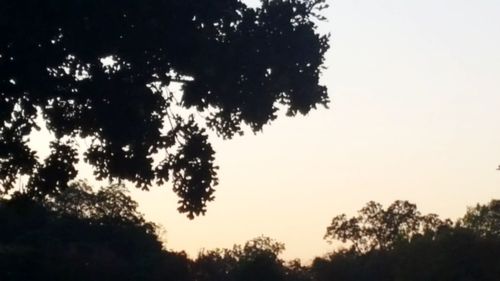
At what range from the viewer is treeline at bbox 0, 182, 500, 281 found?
8181 centimetres

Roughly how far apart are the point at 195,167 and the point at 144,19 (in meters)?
3.85

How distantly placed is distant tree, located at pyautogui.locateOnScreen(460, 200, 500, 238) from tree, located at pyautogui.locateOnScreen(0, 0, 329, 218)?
326ft

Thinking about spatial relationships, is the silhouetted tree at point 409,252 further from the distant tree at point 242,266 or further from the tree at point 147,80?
the tree at point 147,80

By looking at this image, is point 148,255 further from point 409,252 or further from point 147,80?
point 147,80

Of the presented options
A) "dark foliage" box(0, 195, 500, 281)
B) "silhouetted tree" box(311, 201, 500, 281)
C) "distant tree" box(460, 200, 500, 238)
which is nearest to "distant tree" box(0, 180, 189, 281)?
"dark foliage" box(0, 195, 500, 281)

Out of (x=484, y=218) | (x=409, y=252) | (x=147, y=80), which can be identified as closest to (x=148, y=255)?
(x=409, y=252)

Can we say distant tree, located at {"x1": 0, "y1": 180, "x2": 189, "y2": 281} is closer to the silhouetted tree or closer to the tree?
the silhouetted tree

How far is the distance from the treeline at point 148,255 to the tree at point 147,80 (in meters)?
50.8

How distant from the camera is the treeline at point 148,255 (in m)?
81.8

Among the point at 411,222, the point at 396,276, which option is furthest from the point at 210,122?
the point at 411,222

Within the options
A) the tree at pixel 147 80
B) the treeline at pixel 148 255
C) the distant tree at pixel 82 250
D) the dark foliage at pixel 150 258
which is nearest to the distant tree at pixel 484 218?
the treeline at pixel 148 255

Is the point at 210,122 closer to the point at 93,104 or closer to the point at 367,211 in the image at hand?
the point at 93,104

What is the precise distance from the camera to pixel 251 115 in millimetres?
24391

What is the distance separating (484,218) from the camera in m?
126
